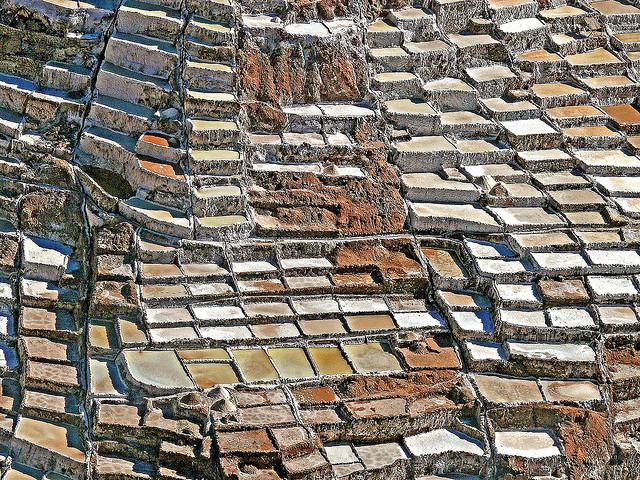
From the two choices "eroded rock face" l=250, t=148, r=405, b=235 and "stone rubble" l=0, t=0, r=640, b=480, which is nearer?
"stone rubble" l=0, t=0, r=640, b=480

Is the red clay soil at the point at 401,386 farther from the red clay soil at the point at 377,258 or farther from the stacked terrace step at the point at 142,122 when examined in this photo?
the stacked terrace step at the point at 142,122

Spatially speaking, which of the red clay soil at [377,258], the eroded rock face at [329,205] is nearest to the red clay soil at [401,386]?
the red clay soil at [377,258]

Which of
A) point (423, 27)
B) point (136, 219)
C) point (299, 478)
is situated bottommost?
point (299, 478)

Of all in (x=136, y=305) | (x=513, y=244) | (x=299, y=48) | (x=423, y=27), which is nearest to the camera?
(x=136, y=305)

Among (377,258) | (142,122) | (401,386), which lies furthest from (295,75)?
(401,386)

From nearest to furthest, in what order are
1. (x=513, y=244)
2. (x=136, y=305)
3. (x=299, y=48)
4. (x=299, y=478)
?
(x=299, y=478) < (x=136, y=305) < (x=513, y=244) < (x=299, y=48)

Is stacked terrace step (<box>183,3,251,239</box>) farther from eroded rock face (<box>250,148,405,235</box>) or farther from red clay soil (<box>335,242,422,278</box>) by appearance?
red clay soil (<box>335,242,422,278</box>)

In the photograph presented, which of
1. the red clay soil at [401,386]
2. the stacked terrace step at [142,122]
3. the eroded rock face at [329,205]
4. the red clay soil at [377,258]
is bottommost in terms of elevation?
the red clay soil at [401,386]

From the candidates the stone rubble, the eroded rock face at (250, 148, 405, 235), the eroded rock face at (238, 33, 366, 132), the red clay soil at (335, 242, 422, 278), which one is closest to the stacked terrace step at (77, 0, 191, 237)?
the stone rubble

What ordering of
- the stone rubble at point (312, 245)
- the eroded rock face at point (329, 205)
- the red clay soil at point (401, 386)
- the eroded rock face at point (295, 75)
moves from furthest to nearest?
1. the eroded rock face at point (295, 75)
2. the eroded rock face at point (329, 205)
3. the red clay soil at point (401, 386)
4. the stone rubble at point (312, 245)

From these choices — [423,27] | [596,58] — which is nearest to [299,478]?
[423,27]

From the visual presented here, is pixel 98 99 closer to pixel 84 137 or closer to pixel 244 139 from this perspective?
pixel 84 137
